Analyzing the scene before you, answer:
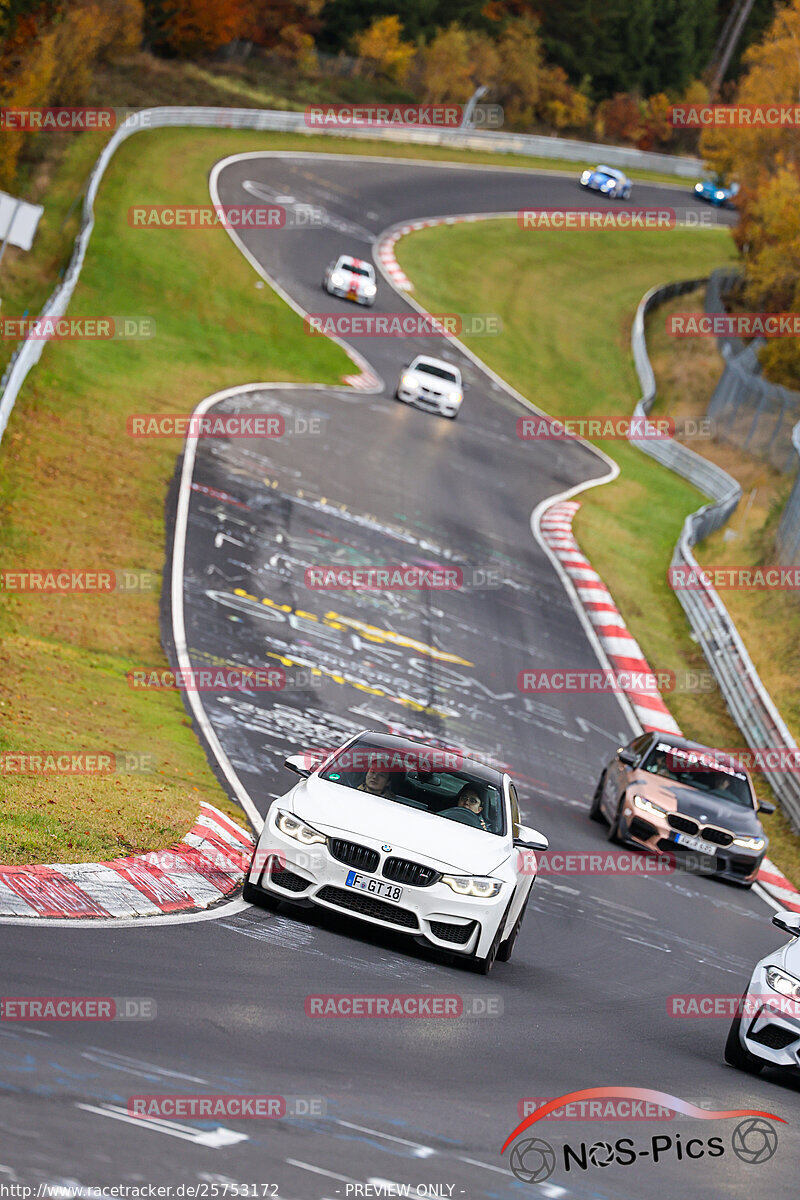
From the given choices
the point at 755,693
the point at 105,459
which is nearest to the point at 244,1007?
the point at 755,693

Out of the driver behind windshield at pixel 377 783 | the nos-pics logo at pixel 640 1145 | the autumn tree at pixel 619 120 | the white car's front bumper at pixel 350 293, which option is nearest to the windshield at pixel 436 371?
the white car's front bumper at pixel 350 293

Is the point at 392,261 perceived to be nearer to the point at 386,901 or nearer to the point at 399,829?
the point at 399,829

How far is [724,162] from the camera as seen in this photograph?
6322 centimetres

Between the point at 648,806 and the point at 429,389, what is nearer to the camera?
the point at 648,806

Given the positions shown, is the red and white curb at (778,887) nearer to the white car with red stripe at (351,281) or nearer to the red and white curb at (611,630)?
the red and white curb at (611,630)

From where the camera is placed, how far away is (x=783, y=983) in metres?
10.0

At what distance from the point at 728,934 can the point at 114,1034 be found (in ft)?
29.6

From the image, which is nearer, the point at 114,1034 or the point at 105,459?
the point at 114,1034

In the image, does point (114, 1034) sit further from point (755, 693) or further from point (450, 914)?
point (755, 693)

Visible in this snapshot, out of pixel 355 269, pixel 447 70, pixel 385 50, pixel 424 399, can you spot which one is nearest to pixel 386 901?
pixel 424 399

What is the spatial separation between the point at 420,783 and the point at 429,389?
28.0 m

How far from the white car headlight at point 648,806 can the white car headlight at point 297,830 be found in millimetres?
7858

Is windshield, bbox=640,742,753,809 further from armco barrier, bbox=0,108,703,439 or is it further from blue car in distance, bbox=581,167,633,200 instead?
blue car in distance, bbox=581,167,633,200

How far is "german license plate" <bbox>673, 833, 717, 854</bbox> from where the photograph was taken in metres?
17.7
